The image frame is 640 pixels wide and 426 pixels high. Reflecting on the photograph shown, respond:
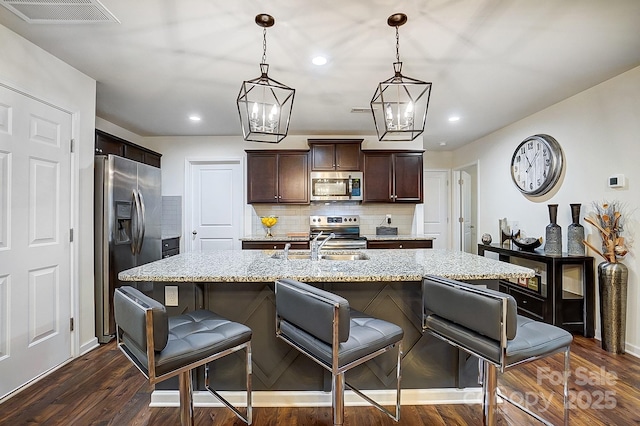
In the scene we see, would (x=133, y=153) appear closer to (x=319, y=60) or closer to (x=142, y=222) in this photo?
(x=142, y=222)

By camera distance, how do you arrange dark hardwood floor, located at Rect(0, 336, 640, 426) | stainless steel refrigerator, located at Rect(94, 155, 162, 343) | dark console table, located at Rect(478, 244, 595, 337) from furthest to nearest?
dark console table, located at Rect(478, 244, 595, 337), stainless steel refrigerator, located at Rect(94, 155, 162, 343), dark hardwood floor, located at Rect(0, 336, 640, 426)

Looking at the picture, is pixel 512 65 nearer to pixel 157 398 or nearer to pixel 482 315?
pixel 482 315

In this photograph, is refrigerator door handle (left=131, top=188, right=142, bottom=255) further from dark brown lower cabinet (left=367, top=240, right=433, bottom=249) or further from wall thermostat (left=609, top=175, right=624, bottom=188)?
wall thermostat (left=609, top=175, right=624, bottom=188)

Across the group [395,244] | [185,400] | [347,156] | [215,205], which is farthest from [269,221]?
[185,400]

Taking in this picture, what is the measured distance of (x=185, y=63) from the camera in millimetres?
2553

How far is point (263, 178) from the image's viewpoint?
4656 mm

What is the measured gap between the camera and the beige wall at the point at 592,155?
2.71 metres

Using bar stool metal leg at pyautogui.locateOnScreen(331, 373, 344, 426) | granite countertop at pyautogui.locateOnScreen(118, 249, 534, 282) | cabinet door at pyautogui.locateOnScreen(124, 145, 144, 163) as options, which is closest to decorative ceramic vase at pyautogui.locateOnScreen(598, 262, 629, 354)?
granite countertop at pyautogui.locateOnScreen(118, 249, 534, 282)

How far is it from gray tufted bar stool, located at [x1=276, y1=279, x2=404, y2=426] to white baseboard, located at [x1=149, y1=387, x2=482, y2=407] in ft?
1.75

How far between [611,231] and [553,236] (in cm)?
53

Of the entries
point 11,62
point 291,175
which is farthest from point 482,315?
point 291,175

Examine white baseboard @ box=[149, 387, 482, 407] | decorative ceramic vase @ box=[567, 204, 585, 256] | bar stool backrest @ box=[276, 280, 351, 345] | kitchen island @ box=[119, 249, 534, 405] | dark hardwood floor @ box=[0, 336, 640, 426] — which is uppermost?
decorative ceramic vase @ box=[567, 204, 585, 256]

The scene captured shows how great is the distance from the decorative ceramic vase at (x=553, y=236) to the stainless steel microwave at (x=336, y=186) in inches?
89.7

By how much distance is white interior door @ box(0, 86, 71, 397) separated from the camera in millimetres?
2092
